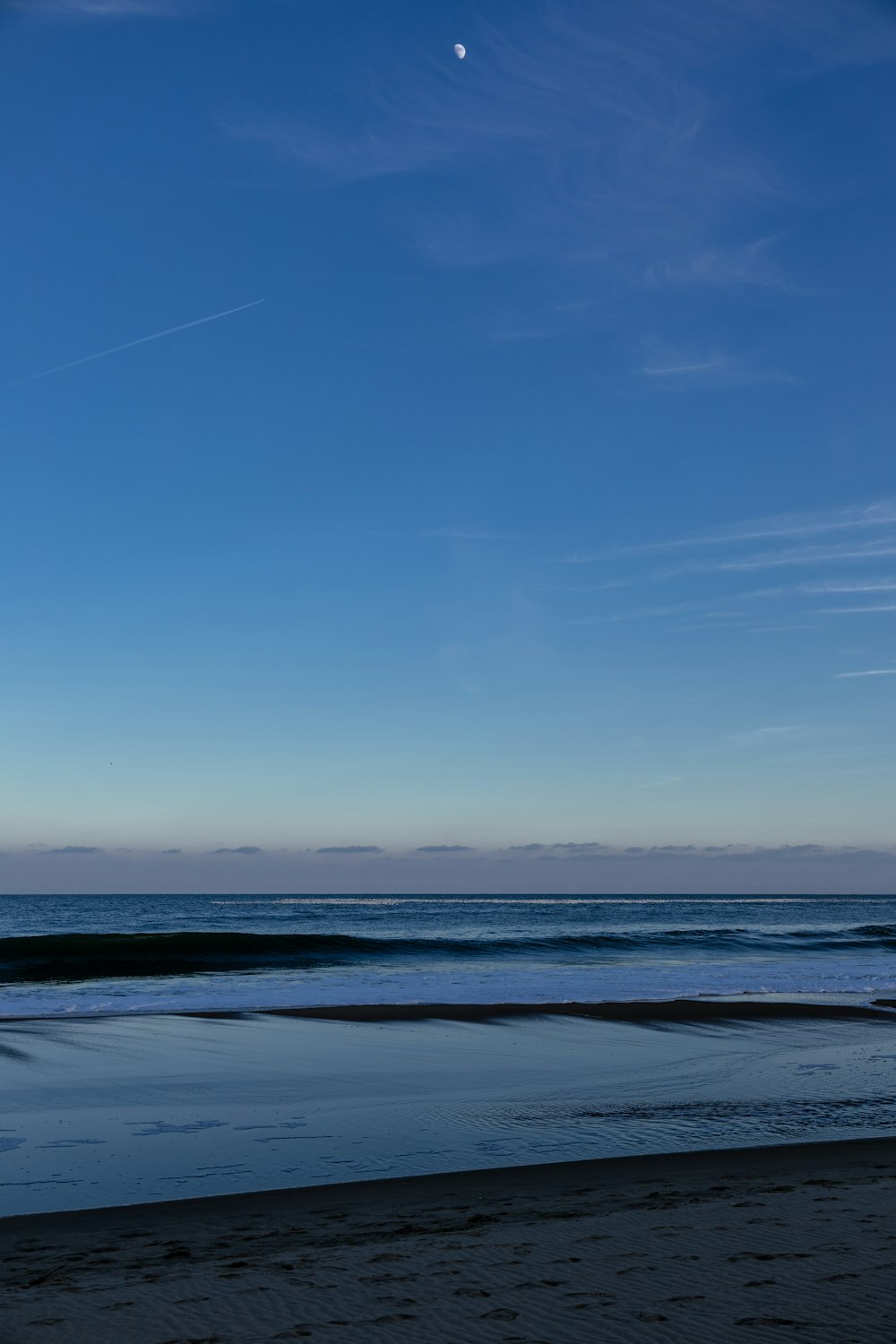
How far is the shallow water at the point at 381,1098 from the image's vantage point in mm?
7836

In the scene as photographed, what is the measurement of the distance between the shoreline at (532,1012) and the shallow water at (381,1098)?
1.31 m

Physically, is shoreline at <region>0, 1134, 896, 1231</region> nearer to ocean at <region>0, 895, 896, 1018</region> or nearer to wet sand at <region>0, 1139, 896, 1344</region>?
wet sand at <region>0, 1139, 896, 1344</region>

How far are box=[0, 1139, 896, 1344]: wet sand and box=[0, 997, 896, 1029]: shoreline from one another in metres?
10.2

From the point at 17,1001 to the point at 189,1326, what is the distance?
1901cm

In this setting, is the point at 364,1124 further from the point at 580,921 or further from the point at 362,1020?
the point at 580,921

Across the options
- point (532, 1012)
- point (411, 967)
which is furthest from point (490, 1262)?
point (411, 967)

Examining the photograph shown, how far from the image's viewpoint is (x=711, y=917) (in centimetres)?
8169

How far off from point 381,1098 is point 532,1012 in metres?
8.43

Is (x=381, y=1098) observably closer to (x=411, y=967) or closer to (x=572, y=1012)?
(x=572, y=1012)

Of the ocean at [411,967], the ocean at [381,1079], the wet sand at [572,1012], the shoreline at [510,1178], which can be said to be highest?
the shoreline at [510,1178]

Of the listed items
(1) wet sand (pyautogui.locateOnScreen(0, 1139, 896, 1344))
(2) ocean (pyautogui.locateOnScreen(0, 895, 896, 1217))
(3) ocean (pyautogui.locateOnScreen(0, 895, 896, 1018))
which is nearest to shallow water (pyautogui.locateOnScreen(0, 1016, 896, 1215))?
(2) ocean (pyautogui.locateOnScreen(0, 895, 896, 1217))

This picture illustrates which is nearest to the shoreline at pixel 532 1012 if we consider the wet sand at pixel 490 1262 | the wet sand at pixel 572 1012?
the wet sand at pixel 572 1012

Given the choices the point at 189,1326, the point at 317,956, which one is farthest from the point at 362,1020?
the point at 317,956

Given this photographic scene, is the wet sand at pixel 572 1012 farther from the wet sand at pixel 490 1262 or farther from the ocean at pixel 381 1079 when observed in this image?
the wet sand at pixel 490 1262
